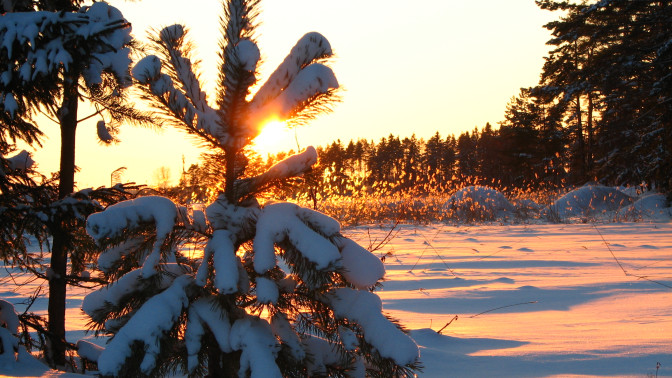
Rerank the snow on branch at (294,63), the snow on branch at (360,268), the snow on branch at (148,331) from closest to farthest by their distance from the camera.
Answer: the snow on branch at (148,331), the snow on branch at (360,268), the snow on branch at (294,63)

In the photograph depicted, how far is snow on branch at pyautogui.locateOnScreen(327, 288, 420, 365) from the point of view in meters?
1.26

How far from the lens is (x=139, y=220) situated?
130cm

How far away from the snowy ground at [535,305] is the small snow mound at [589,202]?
5206 mm

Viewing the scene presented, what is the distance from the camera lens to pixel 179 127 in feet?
4.98

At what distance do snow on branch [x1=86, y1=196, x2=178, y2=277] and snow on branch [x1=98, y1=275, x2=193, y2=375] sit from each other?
9 cm

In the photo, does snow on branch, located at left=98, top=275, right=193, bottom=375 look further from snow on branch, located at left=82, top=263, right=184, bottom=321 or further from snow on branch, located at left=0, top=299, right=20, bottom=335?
snow on branch, located at left=0, top=299, right=20, bottom=335

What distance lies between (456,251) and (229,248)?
5.13 metres

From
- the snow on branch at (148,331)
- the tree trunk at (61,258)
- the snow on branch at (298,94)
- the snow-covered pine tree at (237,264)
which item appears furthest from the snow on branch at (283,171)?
the tree trunk at (61,258)

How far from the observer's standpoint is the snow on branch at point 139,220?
1.23 m

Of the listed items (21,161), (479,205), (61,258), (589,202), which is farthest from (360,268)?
(589,202)

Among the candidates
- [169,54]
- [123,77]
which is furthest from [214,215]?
[123,77]

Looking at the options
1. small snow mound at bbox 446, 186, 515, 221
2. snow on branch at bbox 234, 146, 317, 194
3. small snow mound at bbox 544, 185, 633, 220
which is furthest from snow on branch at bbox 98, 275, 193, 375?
small snow mound at bbox 544, 185, 633, 220

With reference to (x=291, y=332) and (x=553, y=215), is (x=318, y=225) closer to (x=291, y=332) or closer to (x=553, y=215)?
(x=291, y=332)

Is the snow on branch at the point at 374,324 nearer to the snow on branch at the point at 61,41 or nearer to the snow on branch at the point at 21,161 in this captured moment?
the snow on branch at the point at 61,41
